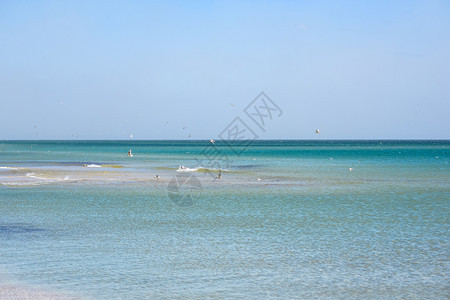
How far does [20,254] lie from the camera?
16.7 metres

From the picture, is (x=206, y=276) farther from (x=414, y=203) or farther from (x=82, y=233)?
(x=414, y=203)

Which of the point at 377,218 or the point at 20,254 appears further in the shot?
the point at 377,218

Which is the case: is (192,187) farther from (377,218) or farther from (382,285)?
(382,285)

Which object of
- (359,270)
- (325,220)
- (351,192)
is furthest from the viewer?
(351,192)

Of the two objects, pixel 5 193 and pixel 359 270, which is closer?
pixel 359 270

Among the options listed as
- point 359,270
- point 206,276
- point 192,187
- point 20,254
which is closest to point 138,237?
point 20,254

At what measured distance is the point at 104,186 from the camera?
127ft

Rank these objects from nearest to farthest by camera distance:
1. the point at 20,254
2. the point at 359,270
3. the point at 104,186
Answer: the point at 359,270 < the point at 20,254 < the point at 104,186

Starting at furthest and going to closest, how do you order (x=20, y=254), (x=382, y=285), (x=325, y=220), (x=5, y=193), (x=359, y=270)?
(x=5, y=193) → (x=325, y=220) → (x=20, y=254) → (x=359, y=270) → (x=382, y=285)

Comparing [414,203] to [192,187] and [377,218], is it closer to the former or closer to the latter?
[377,218]

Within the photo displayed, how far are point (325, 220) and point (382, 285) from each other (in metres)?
10.1

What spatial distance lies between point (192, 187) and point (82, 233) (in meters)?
19.1

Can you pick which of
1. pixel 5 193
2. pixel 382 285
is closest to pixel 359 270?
pixel 382 285

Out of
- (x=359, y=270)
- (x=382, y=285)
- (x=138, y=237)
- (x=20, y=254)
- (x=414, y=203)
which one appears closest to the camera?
(x=382, y=285)
